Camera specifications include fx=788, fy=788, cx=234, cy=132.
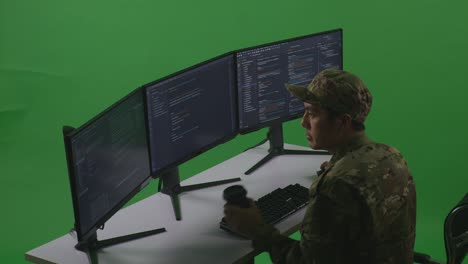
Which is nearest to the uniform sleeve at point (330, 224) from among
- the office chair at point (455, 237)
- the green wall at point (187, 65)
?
the office chair at point (455, 237)

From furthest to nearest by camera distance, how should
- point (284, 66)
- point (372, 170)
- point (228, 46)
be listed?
point (228, 46)
point (284, 66)
point (372, 170)

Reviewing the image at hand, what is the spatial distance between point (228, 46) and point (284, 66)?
1.45m

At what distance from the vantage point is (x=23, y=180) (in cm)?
513

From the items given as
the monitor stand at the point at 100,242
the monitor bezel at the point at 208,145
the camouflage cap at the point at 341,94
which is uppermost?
the camouflage cap at the point at 341,94

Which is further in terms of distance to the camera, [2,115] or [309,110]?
[2,115]

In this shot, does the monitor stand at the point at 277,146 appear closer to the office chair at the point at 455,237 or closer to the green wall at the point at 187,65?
the office chair at the point at 455,237

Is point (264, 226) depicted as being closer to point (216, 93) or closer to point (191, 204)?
point (191, 204)

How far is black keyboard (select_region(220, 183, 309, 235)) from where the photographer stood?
3.08 meters

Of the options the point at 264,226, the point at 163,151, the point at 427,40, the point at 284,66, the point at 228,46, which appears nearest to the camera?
the point at 264,226

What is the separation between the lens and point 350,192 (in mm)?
2389

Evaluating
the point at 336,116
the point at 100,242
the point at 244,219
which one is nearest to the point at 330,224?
the point at 336,116

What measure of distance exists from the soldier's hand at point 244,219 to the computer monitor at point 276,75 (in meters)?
0.73

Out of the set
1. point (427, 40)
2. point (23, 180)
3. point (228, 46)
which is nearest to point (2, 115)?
point (23, 180)

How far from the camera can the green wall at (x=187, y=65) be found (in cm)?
470
